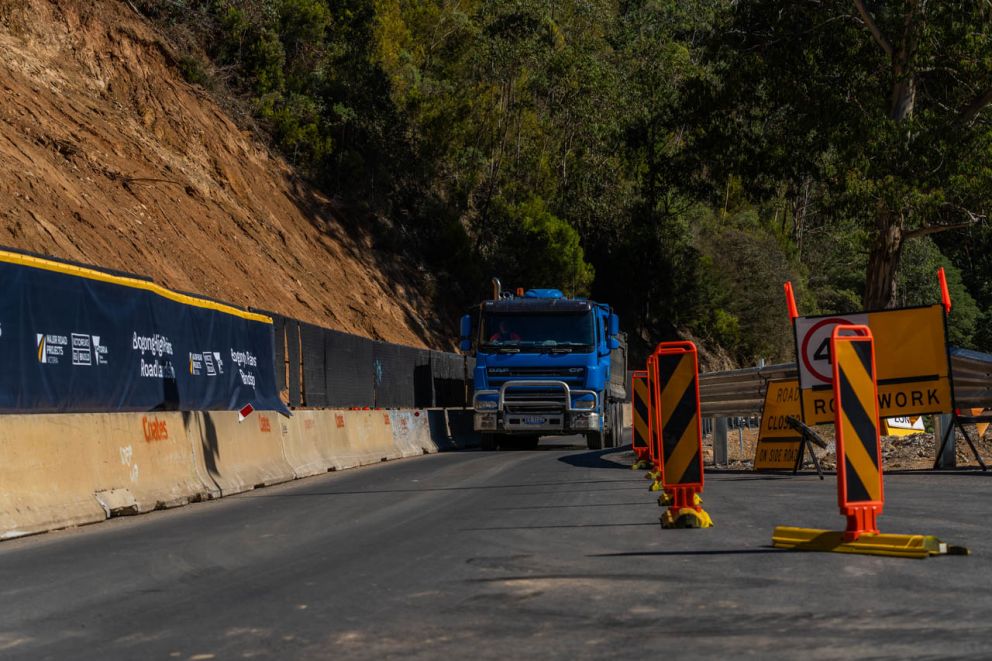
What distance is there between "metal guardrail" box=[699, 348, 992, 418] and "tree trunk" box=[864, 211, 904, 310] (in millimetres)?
15249

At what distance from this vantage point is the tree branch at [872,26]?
32344 millimetres

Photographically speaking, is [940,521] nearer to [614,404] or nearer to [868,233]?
[614,404]

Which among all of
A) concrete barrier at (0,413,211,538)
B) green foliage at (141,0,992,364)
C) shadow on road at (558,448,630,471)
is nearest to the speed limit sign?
shadow on road at (558,448,630,471)

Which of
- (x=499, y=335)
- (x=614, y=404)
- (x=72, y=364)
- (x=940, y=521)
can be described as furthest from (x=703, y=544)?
(x=614, y=404)

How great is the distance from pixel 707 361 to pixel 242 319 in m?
46.5

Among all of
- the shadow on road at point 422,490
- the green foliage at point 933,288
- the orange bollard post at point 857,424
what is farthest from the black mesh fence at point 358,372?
the green foliage at point 933,288

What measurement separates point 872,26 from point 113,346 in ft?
81.7

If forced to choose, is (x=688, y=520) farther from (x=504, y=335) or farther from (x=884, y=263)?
(x=884, y=263)

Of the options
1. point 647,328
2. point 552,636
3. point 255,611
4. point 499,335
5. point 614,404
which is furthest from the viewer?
point 647,328

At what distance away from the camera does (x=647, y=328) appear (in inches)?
2388

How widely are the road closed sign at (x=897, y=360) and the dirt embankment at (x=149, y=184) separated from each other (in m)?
15.3

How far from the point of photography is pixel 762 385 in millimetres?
18875

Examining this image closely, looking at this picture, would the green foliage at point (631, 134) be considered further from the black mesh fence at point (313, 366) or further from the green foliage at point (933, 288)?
the black mesh fence at point (313, 366)

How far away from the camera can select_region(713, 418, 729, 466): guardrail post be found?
19.2 m
